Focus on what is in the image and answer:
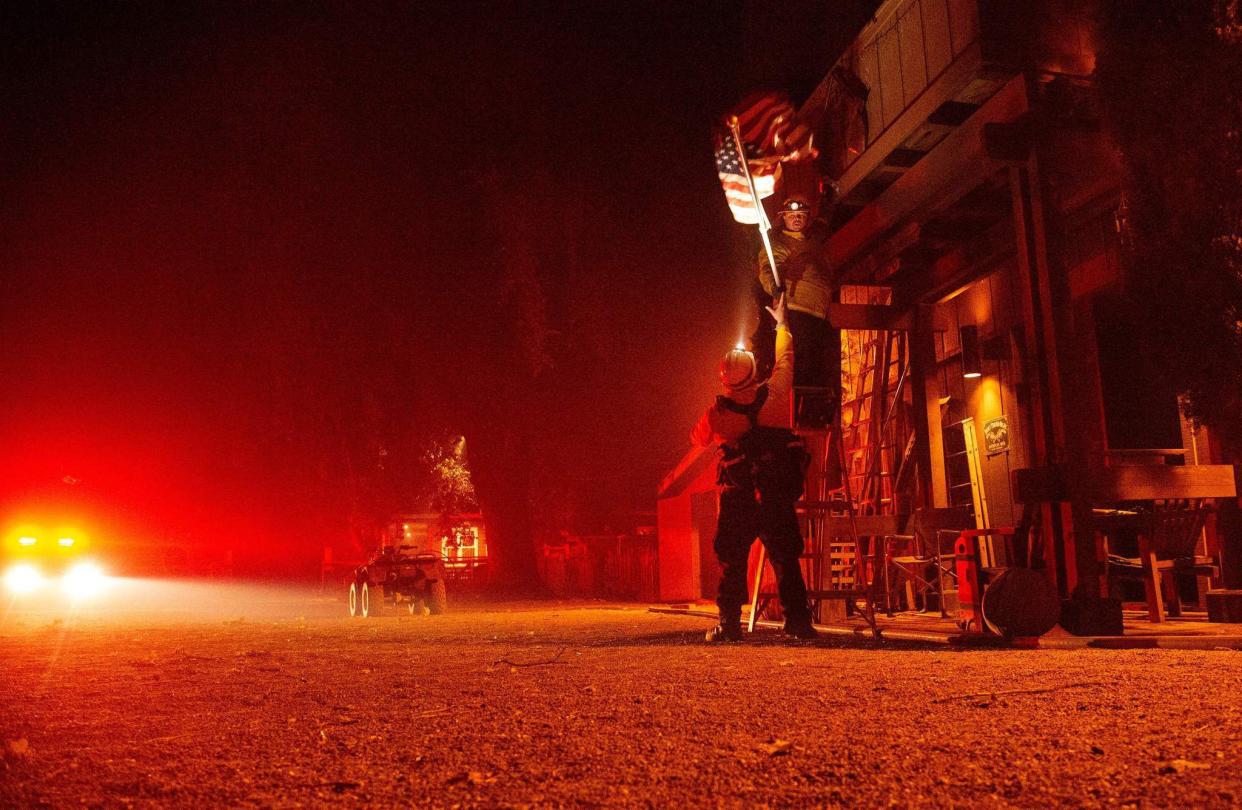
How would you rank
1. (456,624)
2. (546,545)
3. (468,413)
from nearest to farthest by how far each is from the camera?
(456,624) < (468,413) < (546,545)

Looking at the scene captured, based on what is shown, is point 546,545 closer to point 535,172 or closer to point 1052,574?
point 535,172

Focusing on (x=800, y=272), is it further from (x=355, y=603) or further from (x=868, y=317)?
(x=355, y=603)

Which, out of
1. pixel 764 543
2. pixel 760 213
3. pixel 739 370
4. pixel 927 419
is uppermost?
pixel 760 213

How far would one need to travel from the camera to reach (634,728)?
3771 mm

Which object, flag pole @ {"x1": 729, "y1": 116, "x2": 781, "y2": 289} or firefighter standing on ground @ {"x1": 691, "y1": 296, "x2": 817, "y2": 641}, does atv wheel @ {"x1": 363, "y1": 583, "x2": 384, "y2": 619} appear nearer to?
firefighter standing on ground @ {"x1": 691, "y1": 296, "x2": 817, "y2": 641}

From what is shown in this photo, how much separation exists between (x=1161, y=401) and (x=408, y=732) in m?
9.07

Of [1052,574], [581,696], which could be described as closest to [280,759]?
[581,696]

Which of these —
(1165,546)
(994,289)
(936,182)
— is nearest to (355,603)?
(994,289)

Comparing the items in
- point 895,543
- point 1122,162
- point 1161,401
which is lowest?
point 895,543

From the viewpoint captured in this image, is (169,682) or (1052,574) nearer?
(169,682)

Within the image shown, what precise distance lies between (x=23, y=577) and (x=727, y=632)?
94.8 feet

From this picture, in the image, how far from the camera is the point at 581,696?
466 centimetres

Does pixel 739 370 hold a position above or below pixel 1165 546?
above

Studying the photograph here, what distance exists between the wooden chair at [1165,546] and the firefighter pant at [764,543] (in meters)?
2.93
